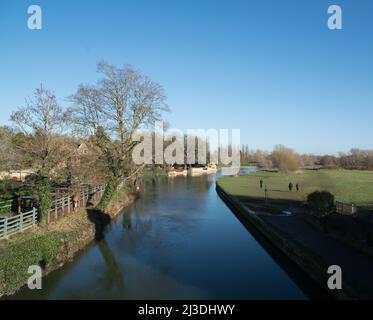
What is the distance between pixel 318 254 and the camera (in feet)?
45.5

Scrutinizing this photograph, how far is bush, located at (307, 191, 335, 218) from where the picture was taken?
19.1 meters

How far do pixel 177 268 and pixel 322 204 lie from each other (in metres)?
9.57

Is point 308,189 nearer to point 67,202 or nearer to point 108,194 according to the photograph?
point 108,194

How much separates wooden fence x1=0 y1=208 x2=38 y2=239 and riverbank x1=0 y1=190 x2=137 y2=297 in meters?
0.28

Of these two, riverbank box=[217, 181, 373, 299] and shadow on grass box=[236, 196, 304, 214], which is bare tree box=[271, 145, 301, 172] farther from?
riverbank box=[217, 181, 373, 299]

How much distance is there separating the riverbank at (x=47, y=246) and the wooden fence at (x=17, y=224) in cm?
28

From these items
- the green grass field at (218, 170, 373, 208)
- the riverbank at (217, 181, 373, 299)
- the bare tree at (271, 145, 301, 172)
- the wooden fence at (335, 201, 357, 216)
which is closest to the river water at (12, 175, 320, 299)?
the riverbank at (217, 181, 373, 299)

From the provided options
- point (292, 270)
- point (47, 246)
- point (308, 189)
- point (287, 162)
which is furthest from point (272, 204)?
point (287, 162)

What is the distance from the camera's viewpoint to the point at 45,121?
1841 cm

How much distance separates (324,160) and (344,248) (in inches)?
4647

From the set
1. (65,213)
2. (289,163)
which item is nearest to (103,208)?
(65,213)

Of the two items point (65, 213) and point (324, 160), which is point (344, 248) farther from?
point (324, 160)

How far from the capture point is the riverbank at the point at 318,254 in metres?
10.9
